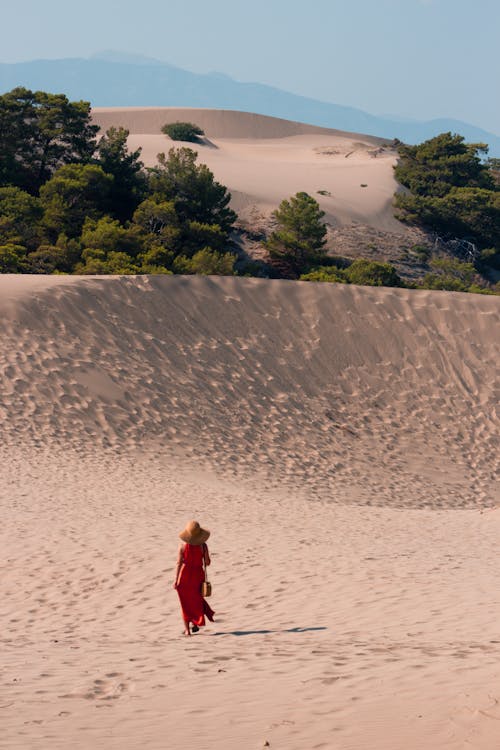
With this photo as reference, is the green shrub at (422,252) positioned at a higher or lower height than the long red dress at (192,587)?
higher

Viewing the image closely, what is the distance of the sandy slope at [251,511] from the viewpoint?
5.57m

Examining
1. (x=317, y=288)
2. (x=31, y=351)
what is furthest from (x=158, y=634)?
(x=317, y=288)

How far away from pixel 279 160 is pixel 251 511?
67162 millimetres

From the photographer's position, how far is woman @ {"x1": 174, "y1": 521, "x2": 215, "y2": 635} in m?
8.33

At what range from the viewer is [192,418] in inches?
780

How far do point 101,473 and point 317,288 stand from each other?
1168cm

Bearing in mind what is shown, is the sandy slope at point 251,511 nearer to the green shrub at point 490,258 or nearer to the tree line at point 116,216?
the tree line at point 116,216

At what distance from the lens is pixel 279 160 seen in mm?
78500

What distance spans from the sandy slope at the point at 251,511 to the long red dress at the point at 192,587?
0.25 metres

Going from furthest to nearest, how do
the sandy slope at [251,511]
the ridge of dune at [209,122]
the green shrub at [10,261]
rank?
1. the ridge of dune at [209,122]
2. the green shrub at [10,261]
3. the sandy slope at [251,511]

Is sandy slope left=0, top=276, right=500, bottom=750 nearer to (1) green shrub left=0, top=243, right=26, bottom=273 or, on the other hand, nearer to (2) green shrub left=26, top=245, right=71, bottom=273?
(1) green shrub left=0, top=243, right=26, bottom=273

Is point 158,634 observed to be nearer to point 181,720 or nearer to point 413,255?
point 181,720

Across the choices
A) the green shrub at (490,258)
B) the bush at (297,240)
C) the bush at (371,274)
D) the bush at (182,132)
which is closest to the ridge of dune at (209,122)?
the bush at (182,132)

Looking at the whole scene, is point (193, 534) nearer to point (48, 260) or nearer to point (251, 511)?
point (251, 511)
